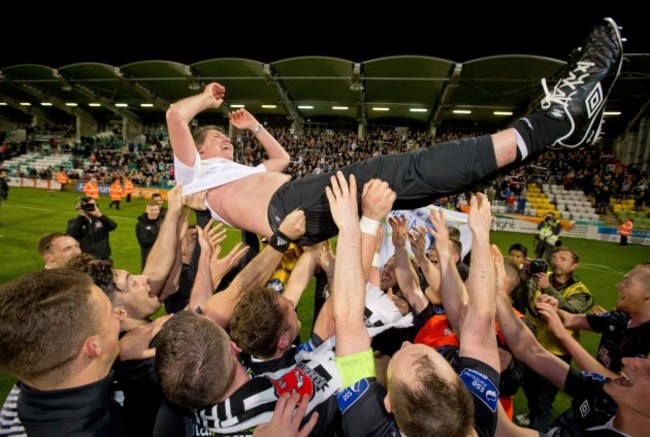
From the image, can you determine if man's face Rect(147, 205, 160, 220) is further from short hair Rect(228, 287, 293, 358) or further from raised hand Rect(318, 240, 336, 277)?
short hair Rect(228, 287, 293, 358)

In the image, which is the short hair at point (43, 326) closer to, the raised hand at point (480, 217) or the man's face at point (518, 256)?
the raised hand at point (480, 217)

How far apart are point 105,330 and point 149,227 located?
18.6 feet

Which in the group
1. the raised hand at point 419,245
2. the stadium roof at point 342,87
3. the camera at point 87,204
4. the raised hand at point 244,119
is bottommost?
the camera at point 87,204

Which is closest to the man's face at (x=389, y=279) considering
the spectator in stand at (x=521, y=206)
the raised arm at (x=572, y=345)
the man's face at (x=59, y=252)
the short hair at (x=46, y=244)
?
the raised arm at (x=572, y=345)

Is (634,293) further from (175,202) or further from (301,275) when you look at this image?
(175,202)

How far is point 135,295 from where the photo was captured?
9.07 ft

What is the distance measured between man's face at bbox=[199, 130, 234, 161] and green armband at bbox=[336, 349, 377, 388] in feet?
8.15

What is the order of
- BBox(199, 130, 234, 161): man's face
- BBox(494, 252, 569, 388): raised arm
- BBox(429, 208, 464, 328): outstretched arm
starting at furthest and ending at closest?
BBox(199, 130, 234, 161): man's face < BBox(494, 252, 569, 388): raised arm < BBox(429, 208, 464, 328): outstretched arm

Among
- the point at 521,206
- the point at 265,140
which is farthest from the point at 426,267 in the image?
the point at 521,206

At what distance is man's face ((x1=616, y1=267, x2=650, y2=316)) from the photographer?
2.88 meters

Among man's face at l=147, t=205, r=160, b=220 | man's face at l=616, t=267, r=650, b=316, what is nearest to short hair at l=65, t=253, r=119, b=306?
man's face at l=616, t=267, r=650, b=316

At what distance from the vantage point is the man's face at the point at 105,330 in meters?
1.70

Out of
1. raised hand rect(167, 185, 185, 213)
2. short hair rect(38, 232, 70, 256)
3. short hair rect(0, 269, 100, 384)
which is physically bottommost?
short hair rect(38, 232, 70, 256)

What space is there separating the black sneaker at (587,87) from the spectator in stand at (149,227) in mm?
6245
